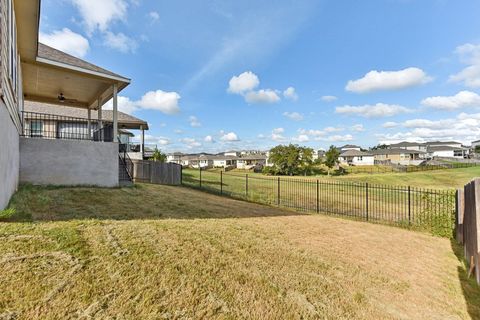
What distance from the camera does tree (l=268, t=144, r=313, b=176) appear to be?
4606 cm

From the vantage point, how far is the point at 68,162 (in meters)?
8.84

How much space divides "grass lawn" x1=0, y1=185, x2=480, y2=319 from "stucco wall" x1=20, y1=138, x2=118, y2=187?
7.78 feet

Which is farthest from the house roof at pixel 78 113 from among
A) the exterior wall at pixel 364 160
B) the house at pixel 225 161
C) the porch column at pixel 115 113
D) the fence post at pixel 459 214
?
the exterior wall at pixel 364 160

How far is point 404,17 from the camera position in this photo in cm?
1162

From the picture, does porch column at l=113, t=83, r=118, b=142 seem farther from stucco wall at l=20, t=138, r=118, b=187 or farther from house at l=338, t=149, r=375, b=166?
house at l=338, t=149, r=375, b=166

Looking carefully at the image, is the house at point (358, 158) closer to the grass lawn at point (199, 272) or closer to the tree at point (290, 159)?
the tree at point (290, 159)

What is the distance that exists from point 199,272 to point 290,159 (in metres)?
43.3

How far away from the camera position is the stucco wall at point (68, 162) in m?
8.24

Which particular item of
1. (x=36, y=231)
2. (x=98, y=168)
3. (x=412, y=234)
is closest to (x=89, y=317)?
(x=36, y=231)

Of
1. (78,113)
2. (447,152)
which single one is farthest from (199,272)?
(447,152)

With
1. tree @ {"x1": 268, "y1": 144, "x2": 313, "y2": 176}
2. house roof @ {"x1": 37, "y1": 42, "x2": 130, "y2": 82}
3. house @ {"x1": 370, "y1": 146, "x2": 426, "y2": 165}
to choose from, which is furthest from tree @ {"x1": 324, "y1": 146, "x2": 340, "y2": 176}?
house roof @ {"x1": 37, "y1": 42, "x2": 130, "y2": 82}

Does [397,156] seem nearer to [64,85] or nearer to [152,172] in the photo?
[152,172]

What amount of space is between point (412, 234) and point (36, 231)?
30.9 ft

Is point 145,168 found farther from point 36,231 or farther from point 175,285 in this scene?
point 175,285
